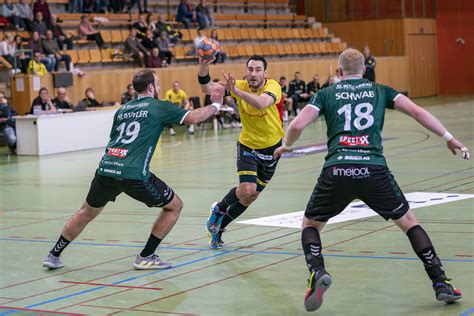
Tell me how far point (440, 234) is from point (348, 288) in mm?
2475

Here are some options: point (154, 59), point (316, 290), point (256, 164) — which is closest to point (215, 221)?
point (256, 164)

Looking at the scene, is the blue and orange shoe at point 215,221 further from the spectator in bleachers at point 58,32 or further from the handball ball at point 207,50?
the spectator in bleachers at point 58,32

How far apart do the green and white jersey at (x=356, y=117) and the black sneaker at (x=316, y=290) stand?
0.87 metres

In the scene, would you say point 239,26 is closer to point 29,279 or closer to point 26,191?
point 26,191

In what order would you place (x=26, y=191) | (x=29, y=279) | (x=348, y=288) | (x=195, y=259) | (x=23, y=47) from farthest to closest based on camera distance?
1. (x=23, y=47)
2. (x=26, y=191)
3. (x=195, y=259)
4. (x=29, y=279)
5. (x=348, y=288)

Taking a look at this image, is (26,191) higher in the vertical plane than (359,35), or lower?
lower

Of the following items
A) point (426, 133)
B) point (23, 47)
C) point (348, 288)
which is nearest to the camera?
point (348, 288)

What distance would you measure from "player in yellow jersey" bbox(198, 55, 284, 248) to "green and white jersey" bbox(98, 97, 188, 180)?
3.47 feet

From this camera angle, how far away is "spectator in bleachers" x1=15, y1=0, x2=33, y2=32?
2667 cm

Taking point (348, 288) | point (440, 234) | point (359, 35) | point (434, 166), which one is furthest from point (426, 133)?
point (359, 35)

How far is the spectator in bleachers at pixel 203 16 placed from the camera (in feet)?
108

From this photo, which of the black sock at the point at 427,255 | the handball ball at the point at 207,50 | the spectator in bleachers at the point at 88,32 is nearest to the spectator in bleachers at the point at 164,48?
the spectator in bleachers at the point at 88,32

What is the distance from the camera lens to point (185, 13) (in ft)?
107

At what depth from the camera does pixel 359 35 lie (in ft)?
134
